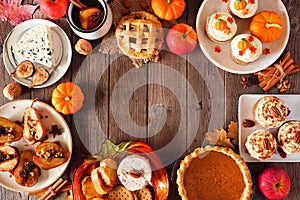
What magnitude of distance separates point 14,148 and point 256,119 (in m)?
0.86

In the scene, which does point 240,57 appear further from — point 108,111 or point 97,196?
point 97,196

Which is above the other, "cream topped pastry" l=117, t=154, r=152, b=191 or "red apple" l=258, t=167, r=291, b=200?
"cream topped pastry" l=117, t=154, r=152, b=191

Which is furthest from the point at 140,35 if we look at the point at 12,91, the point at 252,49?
the point at 12,91

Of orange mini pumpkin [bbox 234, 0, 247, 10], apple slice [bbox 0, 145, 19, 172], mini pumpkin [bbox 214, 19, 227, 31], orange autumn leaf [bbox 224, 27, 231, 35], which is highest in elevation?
orange mini pumpkin [bbox 234, 0, 247, 10]

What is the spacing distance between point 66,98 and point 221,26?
591 millimetres

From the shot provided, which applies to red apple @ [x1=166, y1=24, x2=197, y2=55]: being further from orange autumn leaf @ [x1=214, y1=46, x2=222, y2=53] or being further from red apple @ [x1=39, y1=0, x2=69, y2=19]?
red apple @ [x1=39, y1=0, x2=69, y2=19]

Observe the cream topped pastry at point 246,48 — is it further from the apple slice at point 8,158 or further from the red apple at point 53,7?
the apple slice at point 8,158

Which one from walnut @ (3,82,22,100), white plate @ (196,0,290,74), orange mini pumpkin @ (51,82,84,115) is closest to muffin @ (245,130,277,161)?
white plate @ (196,0,290,74)

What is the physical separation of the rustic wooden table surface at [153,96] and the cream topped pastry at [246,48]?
0.11 meters

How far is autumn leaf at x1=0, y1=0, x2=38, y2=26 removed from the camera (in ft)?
6.17

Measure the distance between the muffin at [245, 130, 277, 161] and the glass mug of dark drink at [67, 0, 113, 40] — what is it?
642 mm

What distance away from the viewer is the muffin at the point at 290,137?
175 cm

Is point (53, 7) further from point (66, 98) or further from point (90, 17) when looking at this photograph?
point (66, 98)

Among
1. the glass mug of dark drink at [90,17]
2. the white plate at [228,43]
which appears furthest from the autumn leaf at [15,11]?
the white plate at [228,43]
